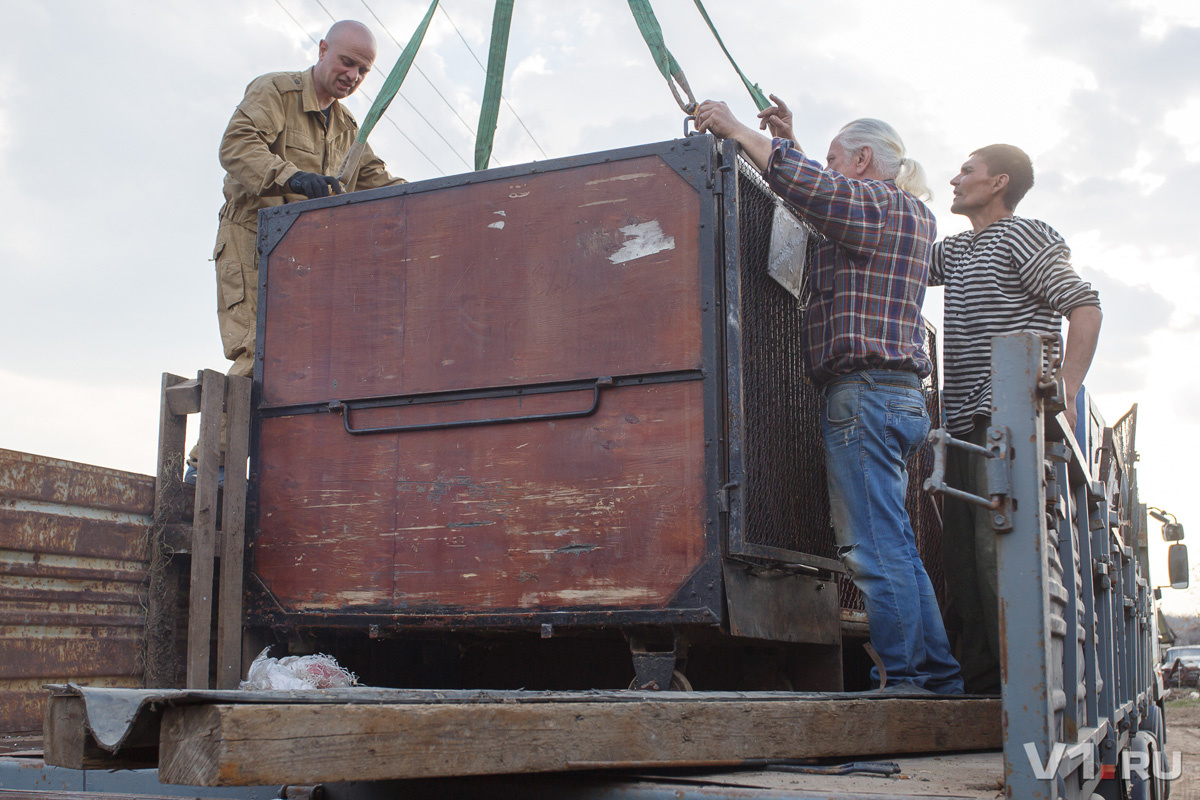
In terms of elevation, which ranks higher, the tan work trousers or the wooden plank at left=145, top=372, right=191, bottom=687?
the tan work trousers

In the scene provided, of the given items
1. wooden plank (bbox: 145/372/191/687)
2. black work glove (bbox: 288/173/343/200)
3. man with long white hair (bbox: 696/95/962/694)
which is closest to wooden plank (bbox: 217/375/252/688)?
wooden plank (bbox: 145/372/191/687)

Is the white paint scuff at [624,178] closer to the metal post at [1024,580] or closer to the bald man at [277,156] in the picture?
the bald man at [277,156]

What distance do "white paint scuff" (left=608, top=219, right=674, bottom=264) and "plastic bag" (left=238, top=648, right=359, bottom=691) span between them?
1.70m

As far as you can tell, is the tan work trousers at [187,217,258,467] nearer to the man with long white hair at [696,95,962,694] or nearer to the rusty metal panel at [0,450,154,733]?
the rusty metal panel at [0,450,154,733]

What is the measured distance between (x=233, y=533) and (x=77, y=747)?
2.25 metres

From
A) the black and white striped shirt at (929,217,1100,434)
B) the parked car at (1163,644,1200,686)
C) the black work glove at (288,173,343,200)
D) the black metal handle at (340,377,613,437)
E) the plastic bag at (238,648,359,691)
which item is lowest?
the parked car at (1163,644,1200,686)

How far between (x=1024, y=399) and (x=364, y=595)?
2454 mm

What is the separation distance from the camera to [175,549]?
3.57 meters

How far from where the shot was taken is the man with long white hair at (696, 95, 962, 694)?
3.39 m

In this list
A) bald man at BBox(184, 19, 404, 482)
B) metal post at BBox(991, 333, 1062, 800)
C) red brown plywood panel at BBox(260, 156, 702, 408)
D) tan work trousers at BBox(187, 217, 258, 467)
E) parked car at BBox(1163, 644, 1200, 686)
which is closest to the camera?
metal post at BBox(991, 333, 1062, 800)

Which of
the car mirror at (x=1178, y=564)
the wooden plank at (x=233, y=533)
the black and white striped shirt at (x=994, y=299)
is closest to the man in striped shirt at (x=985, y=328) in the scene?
the black and white striped shirt at (x=994, y=299)

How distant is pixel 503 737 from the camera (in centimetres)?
183

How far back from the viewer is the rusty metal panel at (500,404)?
11.3 feet

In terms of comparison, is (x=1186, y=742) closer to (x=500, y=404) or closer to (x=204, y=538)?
(x=500, y=404)
